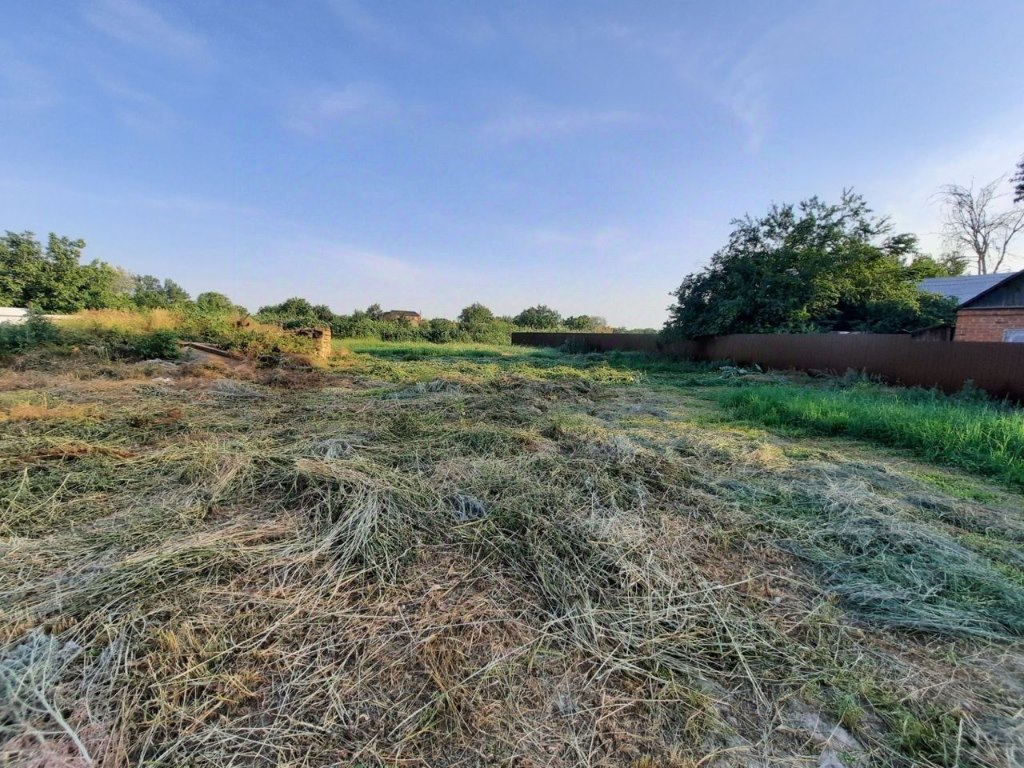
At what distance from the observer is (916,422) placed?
16.4ft

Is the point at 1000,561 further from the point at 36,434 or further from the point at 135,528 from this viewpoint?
the point at 36,434

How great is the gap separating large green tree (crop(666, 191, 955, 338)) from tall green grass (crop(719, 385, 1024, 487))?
22.3 ft

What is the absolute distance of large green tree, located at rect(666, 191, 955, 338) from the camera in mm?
12969

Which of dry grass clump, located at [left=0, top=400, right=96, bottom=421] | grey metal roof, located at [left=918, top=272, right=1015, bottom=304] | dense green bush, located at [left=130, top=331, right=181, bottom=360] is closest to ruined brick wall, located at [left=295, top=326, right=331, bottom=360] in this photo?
dense green bush, located at [left=130, top=331, right=181, bottom=360]

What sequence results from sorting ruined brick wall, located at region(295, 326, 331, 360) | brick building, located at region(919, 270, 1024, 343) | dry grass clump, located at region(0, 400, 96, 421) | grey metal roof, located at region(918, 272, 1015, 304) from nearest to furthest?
dry grass clump, located at region(0, 400, 96, 421) < brick building, located at region(919, 270, 1024, 343) < ruined brick wall, located at region(295, 326, 331, 360) < grey metal roof, located at region(918, 272, 1015, 304)

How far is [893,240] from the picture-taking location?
13.0m

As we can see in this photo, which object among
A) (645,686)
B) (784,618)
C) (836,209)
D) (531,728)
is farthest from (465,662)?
(836,209)

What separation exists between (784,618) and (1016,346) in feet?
28.1

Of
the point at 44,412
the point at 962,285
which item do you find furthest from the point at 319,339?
the point at 962,285

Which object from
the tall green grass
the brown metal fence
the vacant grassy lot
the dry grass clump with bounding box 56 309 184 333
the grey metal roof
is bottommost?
the vacant grassy lot

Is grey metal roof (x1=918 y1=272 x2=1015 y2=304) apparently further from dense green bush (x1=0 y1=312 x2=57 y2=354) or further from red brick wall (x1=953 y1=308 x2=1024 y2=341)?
dense green bush (x1=0 y1=312 x2=57 y2=354)

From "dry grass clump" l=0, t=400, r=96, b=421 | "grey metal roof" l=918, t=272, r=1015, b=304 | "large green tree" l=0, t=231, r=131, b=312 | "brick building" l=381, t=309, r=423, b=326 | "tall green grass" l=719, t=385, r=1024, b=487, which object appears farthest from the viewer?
"brick building" l=381, t=309, r=423, b=326

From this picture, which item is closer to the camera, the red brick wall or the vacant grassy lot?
the vacant grassy lot

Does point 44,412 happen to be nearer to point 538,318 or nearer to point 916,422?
point 916,422
